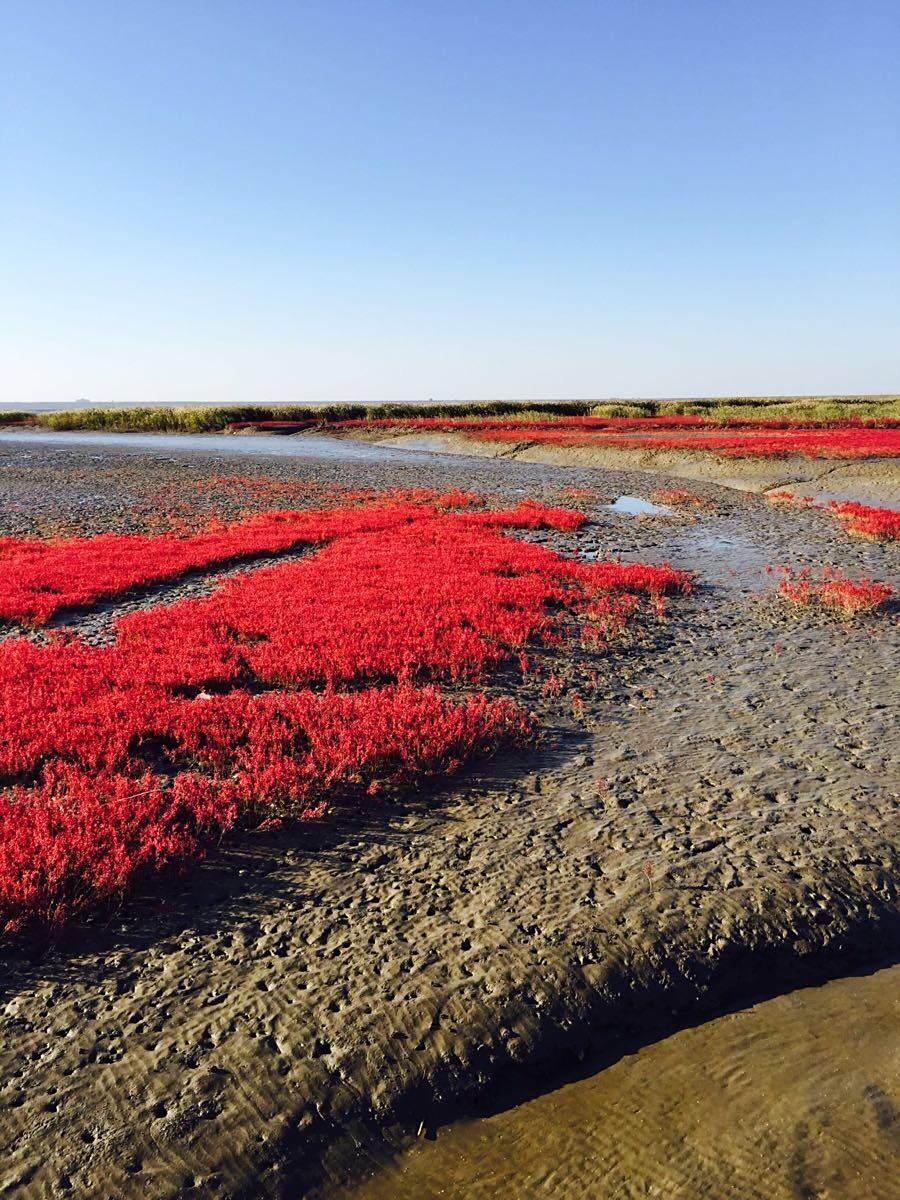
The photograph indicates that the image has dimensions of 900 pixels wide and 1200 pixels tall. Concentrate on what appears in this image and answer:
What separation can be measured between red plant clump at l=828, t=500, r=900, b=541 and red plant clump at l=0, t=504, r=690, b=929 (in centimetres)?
1037

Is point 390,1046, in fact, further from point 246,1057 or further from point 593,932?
point 593,932

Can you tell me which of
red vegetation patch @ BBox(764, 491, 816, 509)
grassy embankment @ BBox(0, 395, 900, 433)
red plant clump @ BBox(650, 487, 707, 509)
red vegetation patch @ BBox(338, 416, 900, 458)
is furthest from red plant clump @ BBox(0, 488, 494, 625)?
grassy embankment @ BBox(0, 395, 900, 433)

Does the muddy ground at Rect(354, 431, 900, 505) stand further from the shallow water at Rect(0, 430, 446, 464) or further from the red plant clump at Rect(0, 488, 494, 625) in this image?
the red plant clump at Rect(0, 488, 494, 625)

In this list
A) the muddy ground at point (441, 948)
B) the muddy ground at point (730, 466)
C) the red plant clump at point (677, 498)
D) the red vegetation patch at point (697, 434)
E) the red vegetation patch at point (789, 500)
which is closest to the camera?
the muddy ground at point (441, 948)

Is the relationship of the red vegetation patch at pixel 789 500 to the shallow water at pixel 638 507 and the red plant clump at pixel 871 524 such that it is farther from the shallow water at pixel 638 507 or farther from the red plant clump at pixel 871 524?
the shallow water at pixel 638 507

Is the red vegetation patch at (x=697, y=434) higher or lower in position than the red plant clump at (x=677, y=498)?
higher

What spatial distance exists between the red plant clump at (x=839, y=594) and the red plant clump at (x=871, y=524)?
716 cm

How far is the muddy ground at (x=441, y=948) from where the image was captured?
416 centimetres

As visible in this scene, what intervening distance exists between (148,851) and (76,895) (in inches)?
25.1

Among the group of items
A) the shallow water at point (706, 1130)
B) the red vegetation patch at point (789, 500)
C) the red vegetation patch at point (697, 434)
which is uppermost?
the red vegetation patch at point (697, 434)

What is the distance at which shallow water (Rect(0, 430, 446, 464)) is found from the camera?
56906 millimetres

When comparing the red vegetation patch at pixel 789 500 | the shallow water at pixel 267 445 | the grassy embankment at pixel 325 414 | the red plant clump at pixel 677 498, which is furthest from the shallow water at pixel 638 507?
the grassy embankment at pixel 325 414

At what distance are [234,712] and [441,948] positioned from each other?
15.0 ft

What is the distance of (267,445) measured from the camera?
69.1 m
